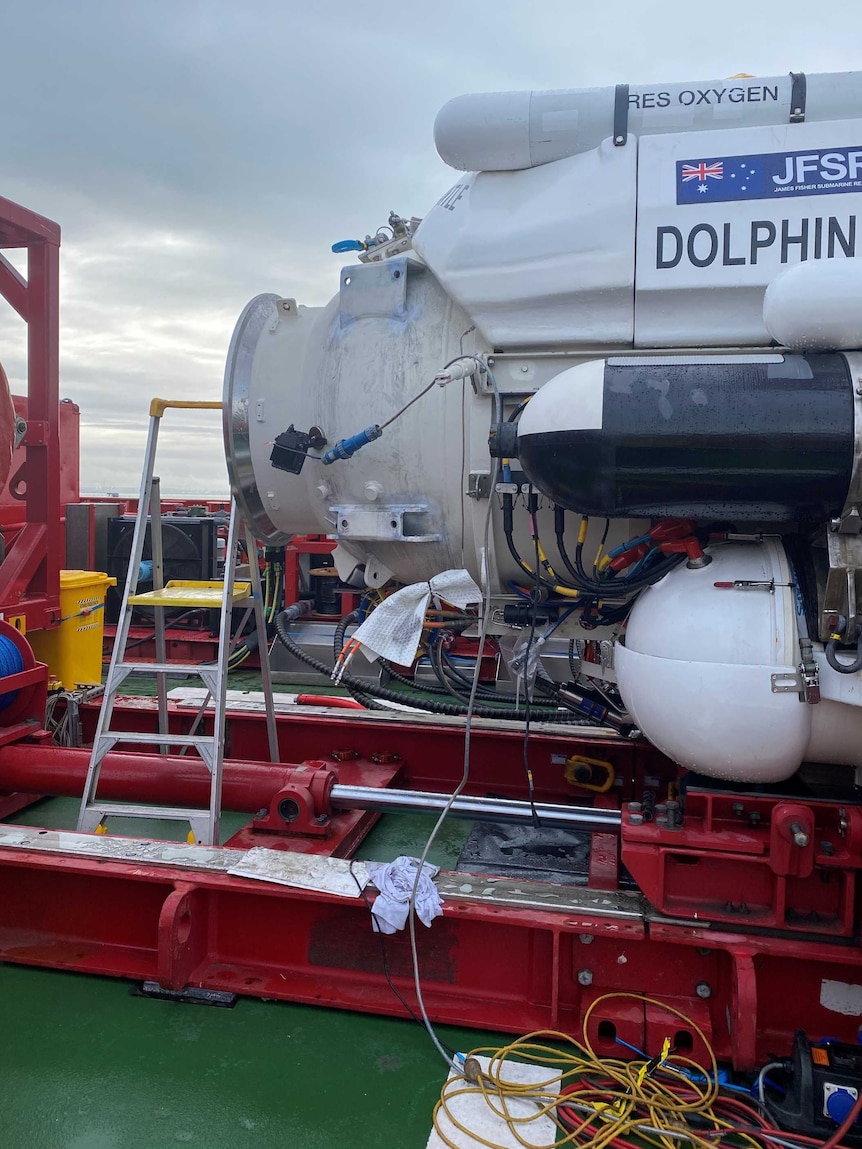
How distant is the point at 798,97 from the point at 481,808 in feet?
8.13

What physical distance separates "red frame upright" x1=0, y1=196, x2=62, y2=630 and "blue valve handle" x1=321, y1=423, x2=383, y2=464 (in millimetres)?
2161

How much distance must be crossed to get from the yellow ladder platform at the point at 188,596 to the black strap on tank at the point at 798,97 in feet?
8.36

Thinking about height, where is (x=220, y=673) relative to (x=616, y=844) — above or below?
above

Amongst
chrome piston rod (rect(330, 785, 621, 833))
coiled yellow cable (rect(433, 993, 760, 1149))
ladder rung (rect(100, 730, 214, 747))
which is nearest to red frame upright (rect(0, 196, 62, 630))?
ladder rung (rect(100, 730, 214, 747))

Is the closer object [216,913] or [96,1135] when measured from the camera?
[96,1135]

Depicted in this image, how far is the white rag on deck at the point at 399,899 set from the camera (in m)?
2.49

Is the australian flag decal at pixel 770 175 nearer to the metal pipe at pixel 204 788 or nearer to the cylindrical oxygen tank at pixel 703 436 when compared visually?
the cylindrical oxygen tank at pixel 703 436

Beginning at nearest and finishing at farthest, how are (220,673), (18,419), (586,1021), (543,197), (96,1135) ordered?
1. (96,1135)
2. (586,1021)
3. (543,197)
4. (220,673)
5. (18,419)

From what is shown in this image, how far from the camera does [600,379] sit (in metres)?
2.28

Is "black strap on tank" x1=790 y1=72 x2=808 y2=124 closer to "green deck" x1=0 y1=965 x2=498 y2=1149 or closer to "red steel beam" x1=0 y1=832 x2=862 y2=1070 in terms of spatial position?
"red steel beam" x1=0 y1=832 x2=862 y2=1070

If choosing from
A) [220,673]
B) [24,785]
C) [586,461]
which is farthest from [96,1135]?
[586,461]

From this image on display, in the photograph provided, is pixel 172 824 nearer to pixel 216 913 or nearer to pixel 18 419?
pixel 216 913

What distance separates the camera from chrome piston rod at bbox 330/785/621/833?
9.46 feet

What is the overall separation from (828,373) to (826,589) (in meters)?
0.56
